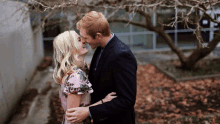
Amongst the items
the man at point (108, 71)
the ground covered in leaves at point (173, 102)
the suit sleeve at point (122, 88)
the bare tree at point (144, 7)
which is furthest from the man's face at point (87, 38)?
the ground covered in leaves at point (173, 102)

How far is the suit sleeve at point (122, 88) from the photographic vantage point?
1.68m

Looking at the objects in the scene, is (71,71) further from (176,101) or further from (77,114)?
(176,101)

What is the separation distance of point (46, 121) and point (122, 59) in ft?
10.9

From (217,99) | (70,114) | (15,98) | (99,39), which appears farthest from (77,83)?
(217,99)

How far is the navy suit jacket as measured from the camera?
1.69m

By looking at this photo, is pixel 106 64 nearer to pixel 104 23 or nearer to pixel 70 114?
pixel 104 23

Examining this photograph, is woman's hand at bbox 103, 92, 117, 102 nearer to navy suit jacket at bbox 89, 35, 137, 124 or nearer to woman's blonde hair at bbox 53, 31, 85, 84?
navy suit jacket at bbox 89, 35, 137, 124

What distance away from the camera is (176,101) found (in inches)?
213

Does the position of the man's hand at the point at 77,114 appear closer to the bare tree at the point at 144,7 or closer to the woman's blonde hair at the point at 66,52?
the woman's blonde hair at the point at 66,52

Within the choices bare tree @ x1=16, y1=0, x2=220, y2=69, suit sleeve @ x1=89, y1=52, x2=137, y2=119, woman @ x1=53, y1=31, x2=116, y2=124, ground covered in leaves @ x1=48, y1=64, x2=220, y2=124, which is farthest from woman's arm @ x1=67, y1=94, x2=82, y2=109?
ground covered in leaves @ x1=48, y1=64, x2=220, y2=124

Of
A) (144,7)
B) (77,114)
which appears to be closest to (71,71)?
(77,114)

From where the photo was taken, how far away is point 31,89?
21.2 feet

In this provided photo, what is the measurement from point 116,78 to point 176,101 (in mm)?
4187

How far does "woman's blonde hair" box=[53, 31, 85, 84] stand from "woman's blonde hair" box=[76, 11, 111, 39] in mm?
211
